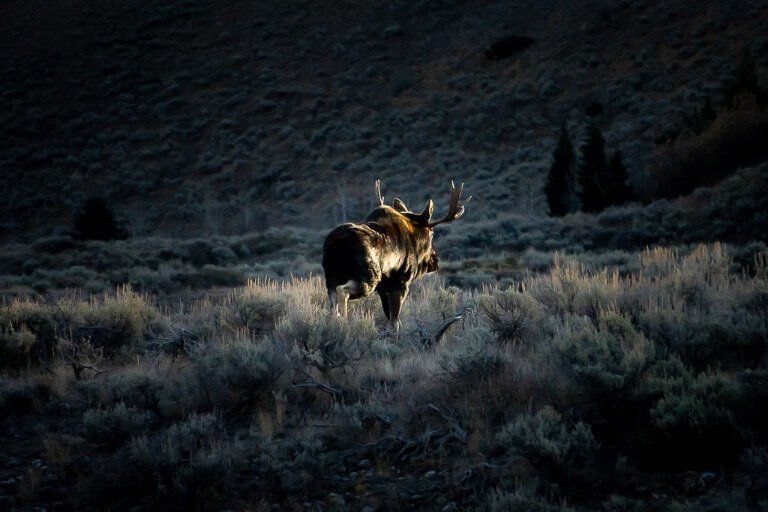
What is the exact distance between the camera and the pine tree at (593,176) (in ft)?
77.8

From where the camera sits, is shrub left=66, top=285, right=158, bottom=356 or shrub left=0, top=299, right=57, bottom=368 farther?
shrub left=66, top=285, right=158, bottom=356

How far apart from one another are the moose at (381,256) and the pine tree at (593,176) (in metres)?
17.8

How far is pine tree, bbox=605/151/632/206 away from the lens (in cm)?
2361

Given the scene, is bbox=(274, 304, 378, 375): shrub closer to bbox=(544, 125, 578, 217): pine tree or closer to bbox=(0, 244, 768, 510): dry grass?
bbox=(0, 244, 768, 510): dry grass

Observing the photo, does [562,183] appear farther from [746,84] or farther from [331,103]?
[331,103]

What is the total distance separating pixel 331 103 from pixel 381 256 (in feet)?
129

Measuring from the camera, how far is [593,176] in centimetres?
2392

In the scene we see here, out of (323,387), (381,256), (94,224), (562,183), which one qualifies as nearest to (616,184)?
→ (562,183)

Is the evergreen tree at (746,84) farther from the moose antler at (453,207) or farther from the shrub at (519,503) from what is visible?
the shrub at (519,503)

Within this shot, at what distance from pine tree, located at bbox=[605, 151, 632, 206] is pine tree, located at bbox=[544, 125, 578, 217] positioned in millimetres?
1983

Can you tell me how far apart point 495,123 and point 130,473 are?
122ft

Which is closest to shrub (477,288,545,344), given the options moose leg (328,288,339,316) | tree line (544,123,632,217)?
moose leg (328,288,339,316)

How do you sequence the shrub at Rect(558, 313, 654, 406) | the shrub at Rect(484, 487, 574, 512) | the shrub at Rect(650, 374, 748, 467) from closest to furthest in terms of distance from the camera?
the shrub at Rect(484, 487, 574, 512), the shrub at Rect(650, 374, 748, 467), the shrub at Rect(558, 313, 654, 406)

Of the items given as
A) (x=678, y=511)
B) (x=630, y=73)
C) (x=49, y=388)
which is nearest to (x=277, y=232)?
(x=49, y=388)
